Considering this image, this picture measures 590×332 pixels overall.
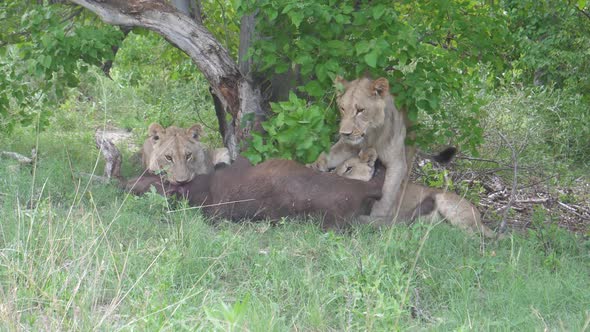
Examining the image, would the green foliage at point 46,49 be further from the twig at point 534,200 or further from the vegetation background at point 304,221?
the twig at point 534,200

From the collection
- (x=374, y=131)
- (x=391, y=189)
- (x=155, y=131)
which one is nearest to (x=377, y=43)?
(x=374, y=131)

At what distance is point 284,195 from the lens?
18.7ft

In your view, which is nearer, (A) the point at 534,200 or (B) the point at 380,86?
(B) the point at 380,86

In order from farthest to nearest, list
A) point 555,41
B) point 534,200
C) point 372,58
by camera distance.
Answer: point 555,41
point 534,200
point 372,58

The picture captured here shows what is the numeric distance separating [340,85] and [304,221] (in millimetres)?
1134

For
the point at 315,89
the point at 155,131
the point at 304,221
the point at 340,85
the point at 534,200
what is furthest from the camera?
the point at 534,200

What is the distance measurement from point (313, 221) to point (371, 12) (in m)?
1.55

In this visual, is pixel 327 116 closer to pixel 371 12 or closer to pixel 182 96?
pixel 371 12

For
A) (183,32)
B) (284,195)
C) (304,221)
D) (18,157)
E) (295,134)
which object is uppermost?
(183,32)

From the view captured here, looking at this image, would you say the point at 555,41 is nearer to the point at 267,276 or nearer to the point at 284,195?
the point at 284,195

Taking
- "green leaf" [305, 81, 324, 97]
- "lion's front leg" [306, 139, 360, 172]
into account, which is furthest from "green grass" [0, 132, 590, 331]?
"green leaf" [305, 81, 324, 97]

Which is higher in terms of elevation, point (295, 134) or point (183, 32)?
point (183, 32)

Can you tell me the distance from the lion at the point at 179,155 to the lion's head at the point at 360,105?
50.3 inches

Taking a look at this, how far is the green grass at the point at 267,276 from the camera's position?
350 centimetres
